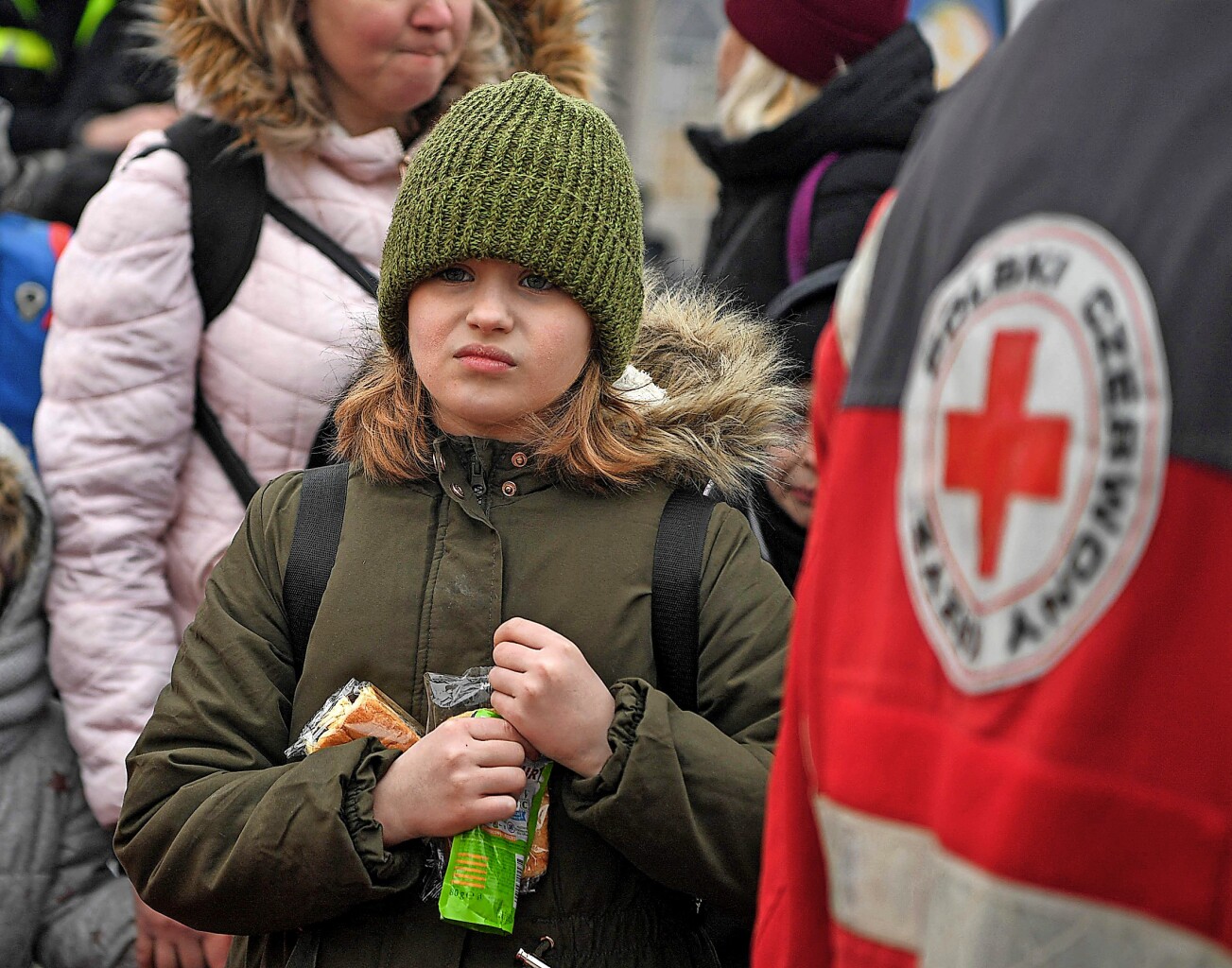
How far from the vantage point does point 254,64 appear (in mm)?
2555

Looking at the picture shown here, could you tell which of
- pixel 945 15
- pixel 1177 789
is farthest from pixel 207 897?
pixel 945 15

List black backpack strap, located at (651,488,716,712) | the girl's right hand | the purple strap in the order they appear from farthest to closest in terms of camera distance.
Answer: the purple strap → black backpack strap, located at (651,488,716,712) → the girl's right hand

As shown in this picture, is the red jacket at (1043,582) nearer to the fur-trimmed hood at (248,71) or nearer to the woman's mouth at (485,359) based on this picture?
the woman's mouth at (485,359)

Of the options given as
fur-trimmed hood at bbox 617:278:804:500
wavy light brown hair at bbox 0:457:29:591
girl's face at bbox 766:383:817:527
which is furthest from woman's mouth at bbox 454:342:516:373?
wavy light brown hair at bbox 0:457:29:591

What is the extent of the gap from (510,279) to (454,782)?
26.3 inches

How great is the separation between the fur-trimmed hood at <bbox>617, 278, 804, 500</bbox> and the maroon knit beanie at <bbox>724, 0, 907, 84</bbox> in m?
1.11

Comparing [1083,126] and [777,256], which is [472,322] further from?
[777,256]

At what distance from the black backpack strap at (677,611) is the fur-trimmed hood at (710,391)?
0.13 meters

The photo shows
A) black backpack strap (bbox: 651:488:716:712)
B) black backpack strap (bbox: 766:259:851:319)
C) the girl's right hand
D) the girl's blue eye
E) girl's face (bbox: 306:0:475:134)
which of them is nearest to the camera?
the girl's right hand

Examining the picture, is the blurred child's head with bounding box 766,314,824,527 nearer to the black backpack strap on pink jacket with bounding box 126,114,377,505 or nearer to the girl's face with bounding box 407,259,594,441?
the girl's face with bounding box 407,259,594,441

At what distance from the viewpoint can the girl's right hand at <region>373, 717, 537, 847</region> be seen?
1.64 meters

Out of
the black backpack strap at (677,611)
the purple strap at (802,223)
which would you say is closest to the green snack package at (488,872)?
the black backpack strap at (677,611)

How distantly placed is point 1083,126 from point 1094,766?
384 millimetres

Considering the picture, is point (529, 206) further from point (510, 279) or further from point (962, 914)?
point (962, 914)
